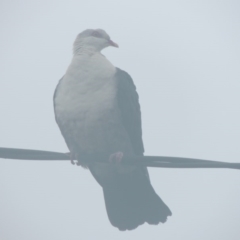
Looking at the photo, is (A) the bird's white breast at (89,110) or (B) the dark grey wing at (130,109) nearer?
(A) the bird's white breast at (89,110)

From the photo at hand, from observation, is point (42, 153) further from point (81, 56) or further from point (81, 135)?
point (81, 56)

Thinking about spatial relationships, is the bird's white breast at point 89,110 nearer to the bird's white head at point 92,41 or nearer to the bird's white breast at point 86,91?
the bird's white breast at point 86,91

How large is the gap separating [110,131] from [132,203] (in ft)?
2.42

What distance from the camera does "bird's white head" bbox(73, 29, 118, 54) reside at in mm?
5824

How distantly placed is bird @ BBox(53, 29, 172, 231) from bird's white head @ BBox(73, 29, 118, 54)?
437mm

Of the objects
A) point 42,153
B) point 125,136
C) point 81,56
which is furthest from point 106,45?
point 42,153

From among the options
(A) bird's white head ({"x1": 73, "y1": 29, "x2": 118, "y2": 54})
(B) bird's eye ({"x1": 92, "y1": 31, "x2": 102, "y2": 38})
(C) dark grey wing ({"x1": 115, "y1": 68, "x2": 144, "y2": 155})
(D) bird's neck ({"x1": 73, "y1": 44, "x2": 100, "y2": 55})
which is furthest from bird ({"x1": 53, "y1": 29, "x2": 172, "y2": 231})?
(B) bird's eye ({"x1": 92, "y1": 31, "x2": 102, "y2": 38})

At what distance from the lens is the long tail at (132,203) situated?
498 centimetres

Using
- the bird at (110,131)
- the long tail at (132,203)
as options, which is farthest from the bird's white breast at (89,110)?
the long tail at (132,203)

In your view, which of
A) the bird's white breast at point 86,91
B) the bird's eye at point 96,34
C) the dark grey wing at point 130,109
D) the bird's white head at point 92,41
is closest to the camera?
the bird's white breast at point 86,91

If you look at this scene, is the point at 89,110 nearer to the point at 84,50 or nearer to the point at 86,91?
the point at 86,91

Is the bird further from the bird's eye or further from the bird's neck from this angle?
the bird's eye

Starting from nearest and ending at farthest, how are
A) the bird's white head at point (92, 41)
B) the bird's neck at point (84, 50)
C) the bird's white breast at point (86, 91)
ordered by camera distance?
1. the bird's white breast at point (86, 91)
2. the bird's neck at point (84, 50)
3. the bird's white head at point (92, 41)

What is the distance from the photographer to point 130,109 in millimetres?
5078
